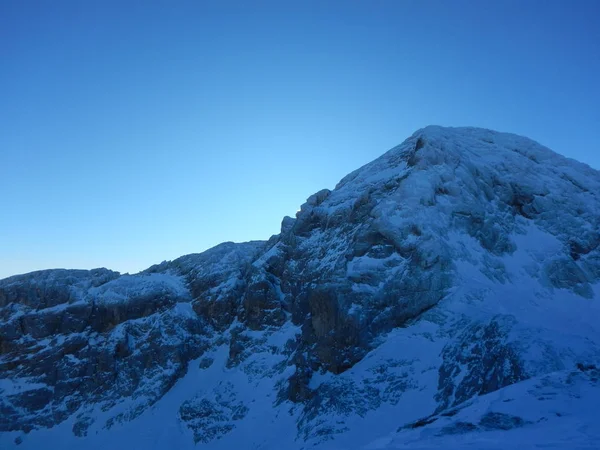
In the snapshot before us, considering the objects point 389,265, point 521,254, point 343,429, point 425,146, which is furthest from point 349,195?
point 343,429

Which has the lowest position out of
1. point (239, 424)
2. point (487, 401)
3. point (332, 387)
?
point (239, 424)

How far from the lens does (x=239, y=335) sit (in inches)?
2709

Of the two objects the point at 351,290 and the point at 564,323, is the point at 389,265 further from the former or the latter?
the point at 564,323

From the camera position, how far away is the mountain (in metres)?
44.9

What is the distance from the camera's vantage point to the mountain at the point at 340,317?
44.9 meters

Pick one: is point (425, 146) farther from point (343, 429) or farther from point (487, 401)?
point (487, 401)

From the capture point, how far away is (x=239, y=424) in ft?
179

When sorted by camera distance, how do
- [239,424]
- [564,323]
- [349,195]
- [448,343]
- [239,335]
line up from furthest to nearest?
[349,195] → [239,335] → [239,424] → [564,323] → [448,343]

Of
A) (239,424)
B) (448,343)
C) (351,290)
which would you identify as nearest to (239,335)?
(239,424)

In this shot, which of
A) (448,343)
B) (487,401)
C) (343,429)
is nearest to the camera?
(487,401)

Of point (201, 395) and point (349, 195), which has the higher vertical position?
point (349, 195)

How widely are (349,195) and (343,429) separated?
3786 centimetres

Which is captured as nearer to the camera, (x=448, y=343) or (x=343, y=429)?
(x=343, y=429)

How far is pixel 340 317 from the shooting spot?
54031 millimetres
